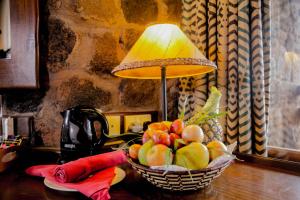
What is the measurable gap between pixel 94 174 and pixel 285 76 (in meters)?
1.08

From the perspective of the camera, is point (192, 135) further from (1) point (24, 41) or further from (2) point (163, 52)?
(1) point (24, 41)

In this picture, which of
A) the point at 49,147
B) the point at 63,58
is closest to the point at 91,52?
the point at 63,58

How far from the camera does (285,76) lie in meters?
1.30

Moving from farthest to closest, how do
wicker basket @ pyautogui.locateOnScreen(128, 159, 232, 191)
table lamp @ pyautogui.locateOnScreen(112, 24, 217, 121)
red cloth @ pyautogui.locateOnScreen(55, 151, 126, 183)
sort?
1. table lamp @ pyautogui.locateOnScreen(112, 24, 217, 121)
2. red cloth @ pyautogui.locateOnScreen(55, 151, 126, 183)
3. wicker basket @ pyautogui.locateOnScreen(128, 159, 232, 191)

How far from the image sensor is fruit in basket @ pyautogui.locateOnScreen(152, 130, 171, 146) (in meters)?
0.61

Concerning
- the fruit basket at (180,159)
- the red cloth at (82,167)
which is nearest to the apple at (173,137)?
the fruit basket at (180,159)

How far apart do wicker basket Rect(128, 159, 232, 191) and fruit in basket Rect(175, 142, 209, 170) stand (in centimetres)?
2

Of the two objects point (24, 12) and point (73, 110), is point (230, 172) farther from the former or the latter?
point (24, 12)

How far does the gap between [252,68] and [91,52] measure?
0.72 meters

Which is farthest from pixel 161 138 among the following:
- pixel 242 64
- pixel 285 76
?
pixel 285 76

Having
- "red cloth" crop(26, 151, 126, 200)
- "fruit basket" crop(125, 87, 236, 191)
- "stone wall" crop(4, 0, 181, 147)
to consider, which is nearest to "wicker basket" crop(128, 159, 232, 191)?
"fruit basket" crop(125, 87, 236, 191)

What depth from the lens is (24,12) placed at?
1.01 metres

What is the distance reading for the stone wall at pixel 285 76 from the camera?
4.11ft

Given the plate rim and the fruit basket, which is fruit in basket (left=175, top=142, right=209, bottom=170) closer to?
the fruit basket
